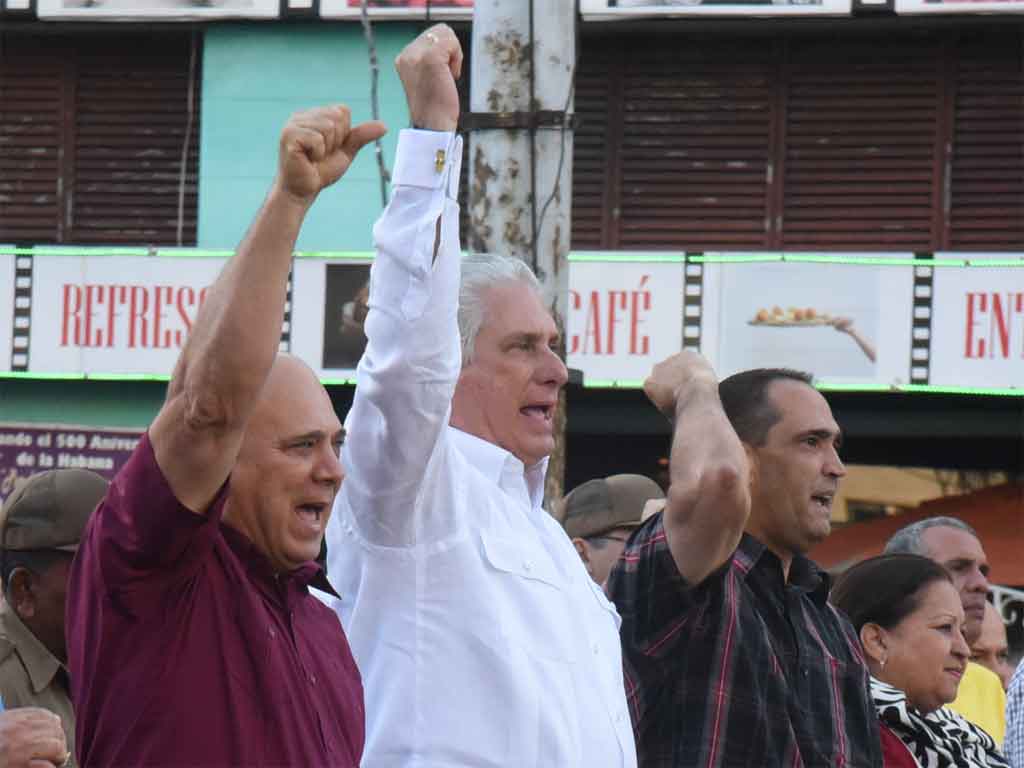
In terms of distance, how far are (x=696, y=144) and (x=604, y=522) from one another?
9951mm

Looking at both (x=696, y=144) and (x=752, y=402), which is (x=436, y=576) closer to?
(x=752, y=402)

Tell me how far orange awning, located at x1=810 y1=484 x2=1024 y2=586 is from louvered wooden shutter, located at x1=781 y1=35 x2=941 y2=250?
2.09 m

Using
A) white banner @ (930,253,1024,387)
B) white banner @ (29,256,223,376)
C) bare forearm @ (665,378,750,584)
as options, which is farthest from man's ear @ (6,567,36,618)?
white banner @ (29,256,223,376)

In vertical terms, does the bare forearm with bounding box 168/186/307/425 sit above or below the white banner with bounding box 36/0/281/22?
below

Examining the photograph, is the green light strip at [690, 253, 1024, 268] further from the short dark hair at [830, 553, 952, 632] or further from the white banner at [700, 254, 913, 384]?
the short dark hair at [830, 553, 952, 632]

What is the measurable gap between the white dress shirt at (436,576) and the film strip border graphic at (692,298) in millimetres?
11753

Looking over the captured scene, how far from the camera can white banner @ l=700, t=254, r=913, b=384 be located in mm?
15289

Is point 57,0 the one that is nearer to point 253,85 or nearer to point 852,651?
point 253,85

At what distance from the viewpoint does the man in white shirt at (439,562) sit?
11.6ft

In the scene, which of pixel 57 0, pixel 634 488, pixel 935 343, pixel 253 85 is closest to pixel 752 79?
pixel 935 343

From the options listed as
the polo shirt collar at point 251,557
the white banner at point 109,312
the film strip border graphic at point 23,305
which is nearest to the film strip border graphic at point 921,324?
the white banner at point 109,312

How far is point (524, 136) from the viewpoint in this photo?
6020 millimetres

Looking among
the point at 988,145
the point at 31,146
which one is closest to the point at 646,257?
the point at 988,145

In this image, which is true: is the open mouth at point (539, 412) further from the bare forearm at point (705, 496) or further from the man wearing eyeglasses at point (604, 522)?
the man wearing eyeglasses at point (604, 522)
